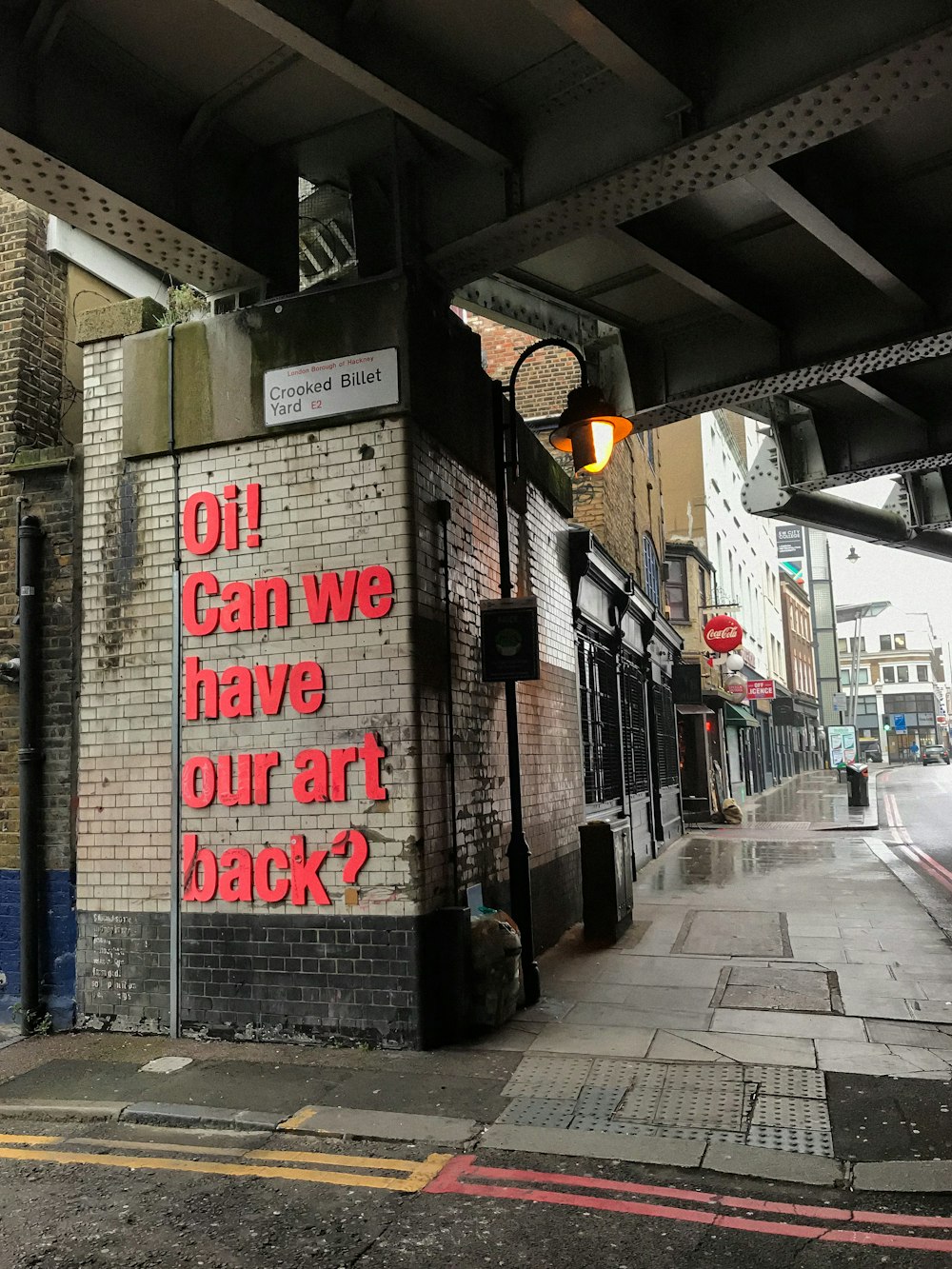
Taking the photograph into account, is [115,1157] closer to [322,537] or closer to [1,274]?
[322,537]

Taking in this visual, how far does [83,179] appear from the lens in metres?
6.15

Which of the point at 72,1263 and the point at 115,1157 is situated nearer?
the point at 72,1263

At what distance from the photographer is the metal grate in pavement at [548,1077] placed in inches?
213

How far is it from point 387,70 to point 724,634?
1969 centimetres

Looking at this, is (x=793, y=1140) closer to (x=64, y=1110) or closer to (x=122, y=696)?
(x=64, y=1110)

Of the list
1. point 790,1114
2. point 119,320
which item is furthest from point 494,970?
point 119,320

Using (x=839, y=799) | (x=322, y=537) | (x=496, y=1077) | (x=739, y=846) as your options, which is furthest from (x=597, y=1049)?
(x=839, y=799)

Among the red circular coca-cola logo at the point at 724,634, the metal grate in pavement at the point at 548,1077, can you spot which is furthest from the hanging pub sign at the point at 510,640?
the red circular coca-cola logo at the point at 724,634

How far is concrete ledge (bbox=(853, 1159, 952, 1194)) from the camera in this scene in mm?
4160

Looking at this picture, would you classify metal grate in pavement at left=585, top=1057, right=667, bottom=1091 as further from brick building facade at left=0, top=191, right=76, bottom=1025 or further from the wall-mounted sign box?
the wall-mounted sign box

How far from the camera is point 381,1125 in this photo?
4965 mm

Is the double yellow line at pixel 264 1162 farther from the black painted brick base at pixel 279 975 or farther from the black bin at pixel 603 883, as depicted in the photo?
the black bin at pixel 603 883

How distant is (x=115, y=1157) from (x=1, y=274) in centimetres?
697

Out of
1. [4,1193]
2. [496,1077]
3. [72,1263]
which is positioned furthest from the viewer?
[496,1077]
